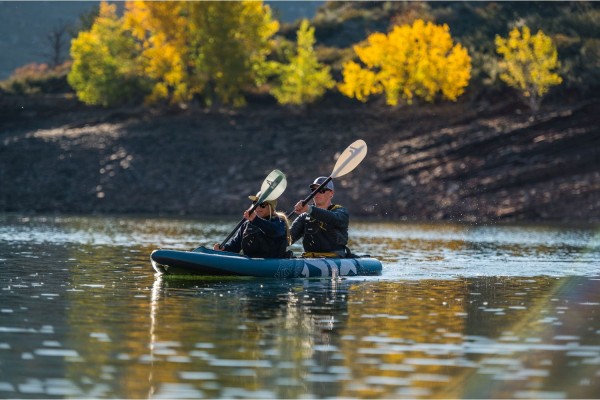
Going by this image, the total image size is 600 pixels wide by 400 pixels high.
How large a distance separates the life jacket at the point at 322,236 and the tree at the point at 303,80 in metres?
53.6

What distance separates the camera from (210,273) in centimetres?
2338

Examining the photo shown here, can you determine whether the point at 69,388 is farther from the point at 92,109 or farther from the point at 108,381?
the point at 92,109

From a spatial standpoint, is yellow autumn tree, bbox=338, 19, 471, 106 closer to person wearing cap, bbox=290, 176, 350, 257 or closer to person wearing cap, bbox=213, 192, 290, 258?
person wearing cap, bbox=290, 176, 350, 257

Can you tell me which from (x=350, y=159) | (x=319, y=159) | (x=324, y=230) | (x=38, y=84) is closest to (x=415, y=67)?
(x=319, y=159)

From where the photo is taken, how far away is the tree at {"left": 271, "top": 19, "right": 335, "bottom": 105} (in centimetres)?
7894

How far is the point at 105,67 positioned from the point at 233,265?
64020 millimetres

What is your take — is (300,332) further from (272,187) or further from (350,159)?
(350,159)

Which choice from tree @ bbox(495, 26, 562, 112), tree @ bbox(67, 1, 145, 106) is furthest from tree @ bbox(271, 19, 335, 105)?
tree @ bbox(495, 26, 562, 112)

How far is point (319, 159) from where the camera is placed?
7169cm

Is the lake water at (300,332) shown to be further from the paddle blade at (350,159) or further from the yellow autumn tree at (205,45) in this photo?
the yellow autumn tree at (205,45)

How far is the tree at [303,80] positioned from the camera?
7894 cm

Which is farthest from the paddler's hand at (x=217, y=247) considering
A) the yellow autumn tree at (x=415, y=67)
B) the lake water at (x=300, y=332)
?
the yellow autumn tree at (x=415, y=67)

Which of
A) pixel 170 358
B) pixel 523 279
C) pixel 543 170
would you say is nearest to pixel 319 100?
pixel 543 170

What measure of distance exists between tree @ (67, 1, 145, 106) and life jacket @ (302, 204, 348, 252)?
60103 millimetres
